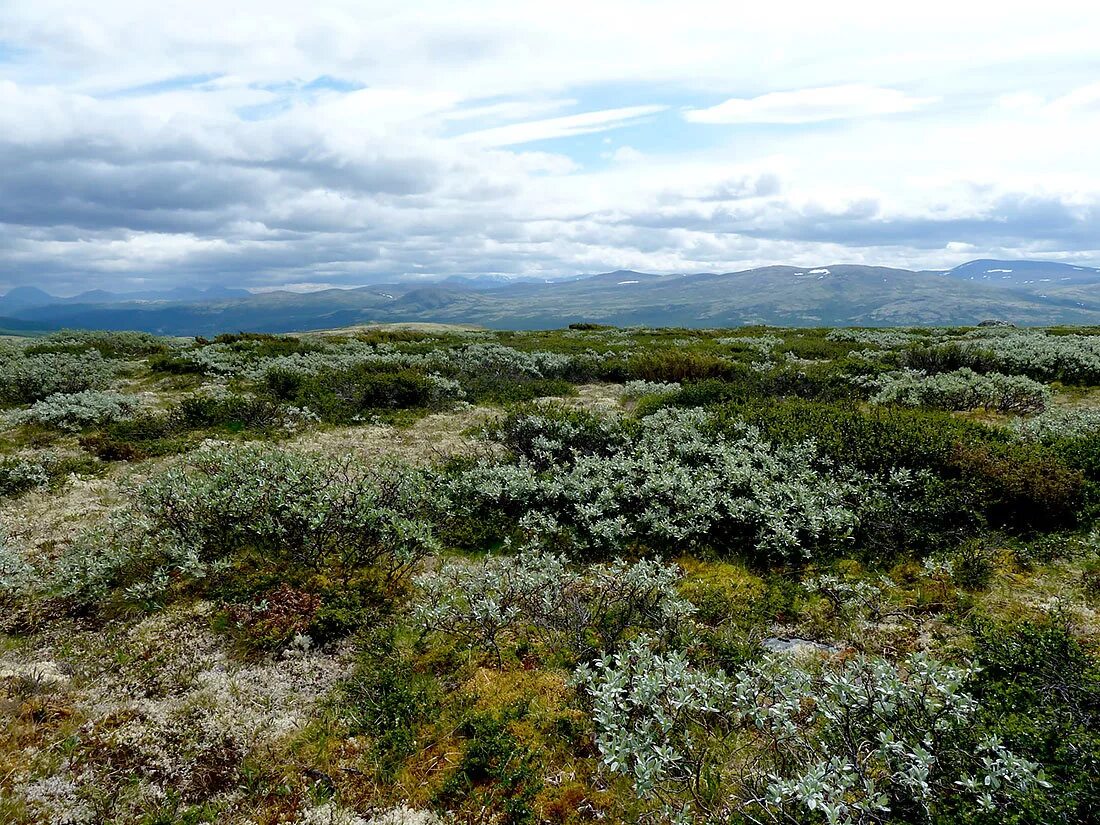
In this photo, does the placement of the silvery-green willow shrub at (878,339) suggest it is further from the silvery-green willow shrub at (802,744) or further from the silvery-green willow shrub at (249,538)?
the silvery-green willow shrub at (249,538)

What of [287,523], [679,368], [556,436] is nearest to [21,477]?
[287,523]

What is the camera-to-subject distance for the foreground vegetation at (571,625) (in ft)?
14.7

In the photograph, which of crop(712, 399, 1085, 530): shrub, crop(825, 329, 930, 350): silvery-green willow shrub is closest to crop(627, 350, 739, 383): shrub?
crop(712, 399, 1085, 530): shrub

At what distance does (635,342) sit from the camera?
35.6 metres

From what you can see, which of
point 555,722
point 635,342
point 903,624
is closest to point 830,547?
point 903,624

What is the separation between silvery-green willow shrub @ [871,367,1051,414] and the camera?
50.8 ft

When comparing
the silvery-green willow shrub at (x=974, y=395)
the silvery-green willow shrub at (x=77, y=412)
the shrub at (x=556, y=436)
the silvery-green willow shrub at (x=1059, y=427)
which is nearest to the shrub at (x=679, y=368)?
the silvery-green willow shrub at (x=974, y=395)

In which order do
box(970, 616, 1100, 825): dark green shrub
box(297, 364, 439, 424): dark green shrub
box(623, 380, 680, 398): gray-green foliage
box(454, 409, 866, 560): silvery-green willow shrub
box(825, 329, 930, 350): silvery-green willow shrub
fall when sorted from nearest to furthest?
box(970, 616, 1100, 825): dark green shrub → box(454, 409, 866, 560): silvery-green willow shrub → box(297, 364, 439, 424): dark green shrub → box(623, 380, 680, 398): gray-green foliage → box(825, 329, 930, 350): silvery-green willow shrub

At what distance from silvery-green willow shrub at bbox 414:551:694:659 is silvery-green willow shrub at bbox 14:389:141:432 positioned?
45.5 ft

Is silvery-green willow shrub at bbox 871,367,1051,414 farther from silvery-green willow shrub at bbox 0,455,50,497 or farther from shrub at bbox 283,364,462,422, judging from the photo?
silvery-green willow shrub at bbox 0,455,50,497

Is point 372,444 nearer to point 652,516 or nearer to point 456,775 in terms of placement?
point 652,516

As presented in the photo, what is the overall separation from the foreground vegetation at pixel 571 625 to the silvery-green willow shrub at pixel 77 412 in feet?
4.76

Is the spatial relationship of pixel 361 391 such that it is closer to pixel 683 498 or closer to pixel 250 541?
pixel 250 541

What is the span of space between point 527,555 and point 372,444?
7.66 m
